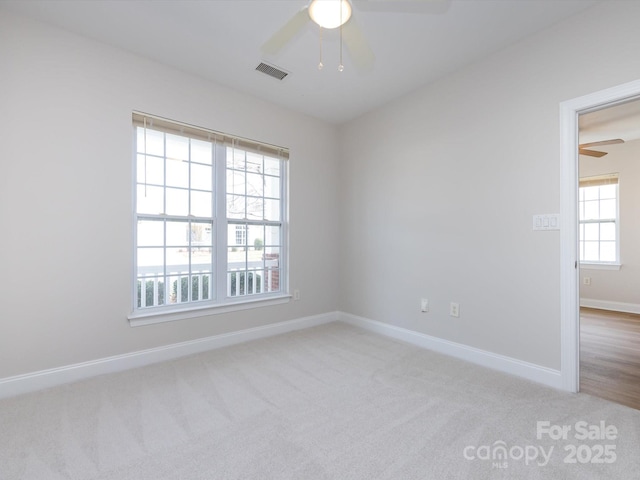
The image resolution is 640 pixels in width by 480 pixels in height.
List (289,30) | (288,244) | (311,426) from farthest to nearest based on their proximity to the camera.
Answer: (288,244) → (311,426) → (289,30)

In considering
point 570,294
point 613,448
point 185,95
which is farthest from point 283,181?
point 613,448

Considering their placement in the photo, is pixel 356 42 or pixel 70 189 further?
pixel 70 189

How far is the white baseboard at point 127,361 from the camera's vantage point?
2186mm

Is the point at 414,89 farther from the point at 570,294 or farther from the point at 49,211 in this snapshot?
the point at 49,211

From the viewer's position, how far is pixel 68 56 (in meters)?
2.37

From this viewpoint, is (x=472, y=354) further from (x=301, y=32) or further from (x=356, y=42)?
(x=301, y=32)

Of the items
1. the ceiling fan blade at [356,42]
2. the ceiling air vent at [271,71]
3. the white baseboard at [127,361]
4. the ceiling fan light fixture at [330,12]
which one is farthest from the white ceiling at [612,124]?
the white baseboard at [127,361]

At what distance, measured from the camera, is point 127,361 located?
2.61 metres

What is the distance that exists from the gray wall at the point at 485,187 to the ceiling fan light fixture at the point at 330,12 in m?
1.80

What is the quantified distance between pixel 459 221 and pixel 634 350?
2286 millimetres

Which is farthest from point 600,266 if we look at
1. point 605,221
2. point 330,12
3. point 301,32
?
point 330,12

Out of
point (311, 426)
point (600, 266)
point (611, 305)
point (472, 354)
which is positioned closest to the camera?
point (311, 426)

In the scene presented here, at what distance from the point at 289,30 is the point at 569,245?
2409mm

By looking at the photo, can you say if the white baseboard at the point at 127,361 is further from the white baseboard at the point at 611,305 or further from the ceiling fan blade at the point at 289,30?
the white baseboard at the point at 611,305
